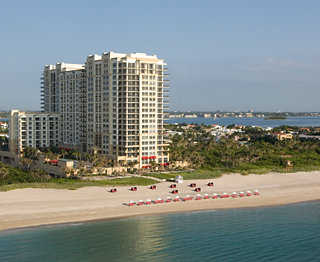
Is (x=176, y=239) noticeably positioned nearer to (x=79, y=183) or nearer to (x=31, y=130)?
(x=79, y=183)

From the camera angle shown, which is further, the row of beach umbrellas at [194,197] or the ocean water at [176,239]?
the row of beach umbrellas at [194,197]

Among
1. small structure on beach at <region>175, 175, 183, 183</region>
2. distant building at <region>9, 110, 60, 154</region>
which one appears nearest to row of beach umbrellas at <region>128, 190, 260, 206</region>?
small structure on beach at <region>175, 175, 183, 183</region>

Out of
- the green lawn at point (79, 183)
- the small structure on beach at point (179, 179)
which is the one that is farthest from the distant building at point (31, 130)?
the small structure on beach at point (179, 179)

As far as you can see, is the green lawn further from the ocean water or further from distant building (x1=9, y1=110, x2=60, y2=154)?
distant building (x1=9, y1=110, x2=60, y2=154)

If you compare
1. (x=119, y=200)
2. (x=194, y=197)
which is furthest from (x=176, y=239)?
(x=194, y=197)

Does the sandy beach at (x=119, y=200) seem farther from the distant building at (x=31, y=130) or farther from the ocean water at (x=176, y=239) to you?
the distant building at (x=31, y=130)
